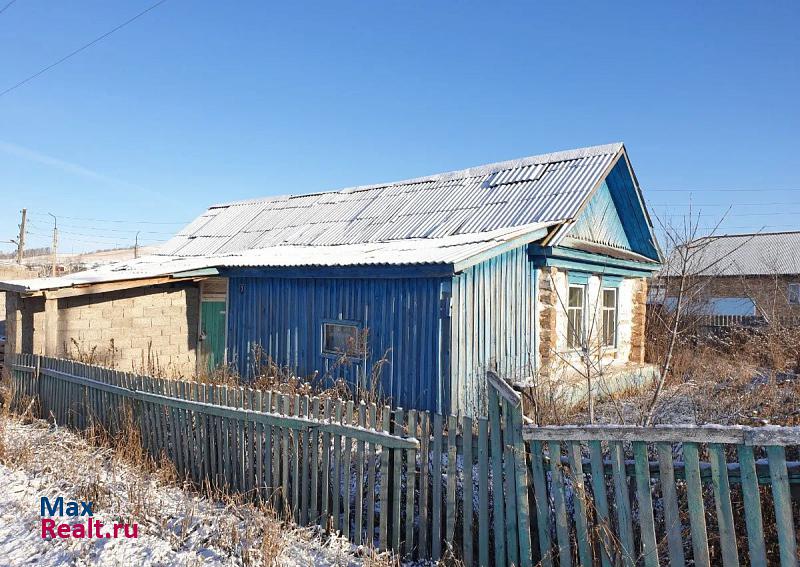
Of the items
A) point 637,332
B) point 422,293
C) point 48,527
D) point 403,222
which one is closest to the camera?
point 48,527

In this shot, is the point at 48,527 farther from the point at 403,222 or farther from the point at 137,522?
the point at 403,222

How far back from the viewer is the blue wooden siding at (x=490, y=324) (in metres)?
7.88

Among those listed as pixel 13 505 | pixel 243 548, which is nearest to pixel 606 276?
pixel 243 548

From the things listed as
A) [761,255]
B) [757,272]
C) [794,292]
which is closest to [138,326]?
[757,272]

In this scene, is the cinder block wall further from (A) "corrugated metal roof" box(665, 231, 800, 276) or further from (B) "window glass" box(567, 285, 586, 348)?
(A) "corrugated metal roof" box(665, 231, 800, 276)

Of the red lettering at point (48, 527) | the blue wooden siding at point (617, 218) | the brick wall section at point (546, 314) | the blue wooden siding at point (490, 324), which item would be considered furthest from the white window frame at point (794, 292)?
the red lettering at point (48, 527)

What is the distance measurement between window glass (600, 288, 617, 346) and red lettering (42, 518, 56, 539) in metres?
10.2

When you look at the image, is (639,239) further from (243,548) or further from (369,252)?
(243,548)

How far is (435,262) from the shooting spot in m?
7.19

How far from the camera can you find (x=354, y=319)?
28.7ft

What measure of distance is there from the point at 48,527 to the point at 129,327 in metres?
6.59

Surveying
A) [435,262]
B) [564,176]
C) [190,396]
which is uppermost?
[564,176]

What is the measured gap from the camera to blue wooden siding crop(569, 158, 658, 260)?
10.8 metres

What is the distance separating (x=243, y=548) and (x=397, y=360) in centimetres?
442
